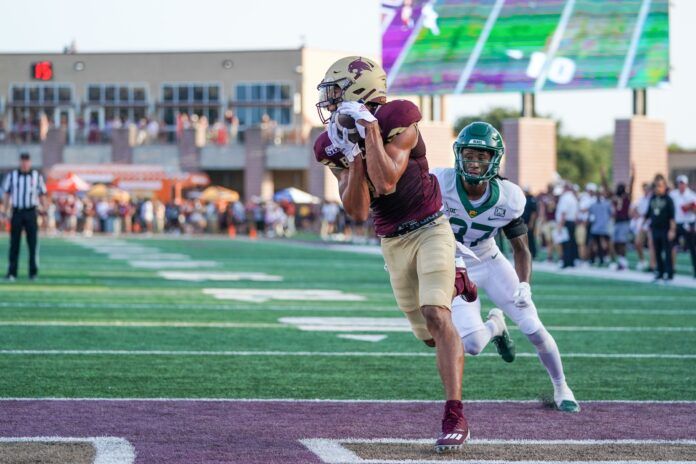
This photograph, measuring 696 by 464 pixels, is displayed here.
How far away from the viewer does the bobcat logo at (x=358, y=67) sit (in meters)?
6.51

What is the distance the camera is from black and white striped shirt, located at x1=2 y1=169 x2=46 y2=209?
17.0 meters

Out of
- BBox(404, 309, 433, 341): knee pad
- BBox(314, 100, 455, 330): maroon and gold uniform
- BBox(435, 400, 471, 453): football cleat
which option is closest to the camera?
BBox(435, 400, 471, 453): football cleat

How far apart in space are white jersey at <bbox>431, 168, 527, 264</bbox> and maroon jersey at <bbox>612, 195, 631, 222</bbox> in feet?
53.1

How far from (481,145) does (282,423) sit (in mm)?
1798

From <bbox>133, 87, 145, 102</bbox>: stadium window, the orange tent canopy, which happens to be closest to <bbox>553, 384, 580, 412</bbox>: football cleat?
the orange tent canopy

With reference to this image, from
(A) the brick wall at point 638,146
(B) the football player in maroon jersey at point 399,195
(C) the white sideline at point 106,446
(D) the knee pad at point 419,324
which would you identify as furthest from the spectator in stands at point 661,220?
(A) the brick wall at point 638,146


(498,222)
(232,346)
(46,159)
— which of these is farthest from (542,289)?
(46,159)

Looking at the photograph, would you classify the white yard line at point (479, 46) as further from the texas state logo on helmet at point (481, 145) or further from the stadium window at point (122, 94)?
the stadium window at point (122, 94)

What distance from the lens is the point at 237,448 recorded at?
6281 mm

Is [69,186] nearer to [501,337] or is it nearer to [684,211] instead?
[684,211]

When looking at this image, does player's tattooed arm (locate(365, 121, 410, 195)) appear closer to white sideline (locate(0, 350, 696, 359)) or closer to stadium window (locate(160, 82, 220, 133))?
white sideline (locate(0, 350, 696, 359))

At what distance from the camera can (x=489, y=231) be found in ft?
25.6

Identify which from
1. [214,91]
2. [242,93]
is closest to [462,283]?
[242,93]

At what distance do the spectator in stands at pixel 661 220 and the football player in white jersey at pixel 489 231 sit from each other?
11.5 m
